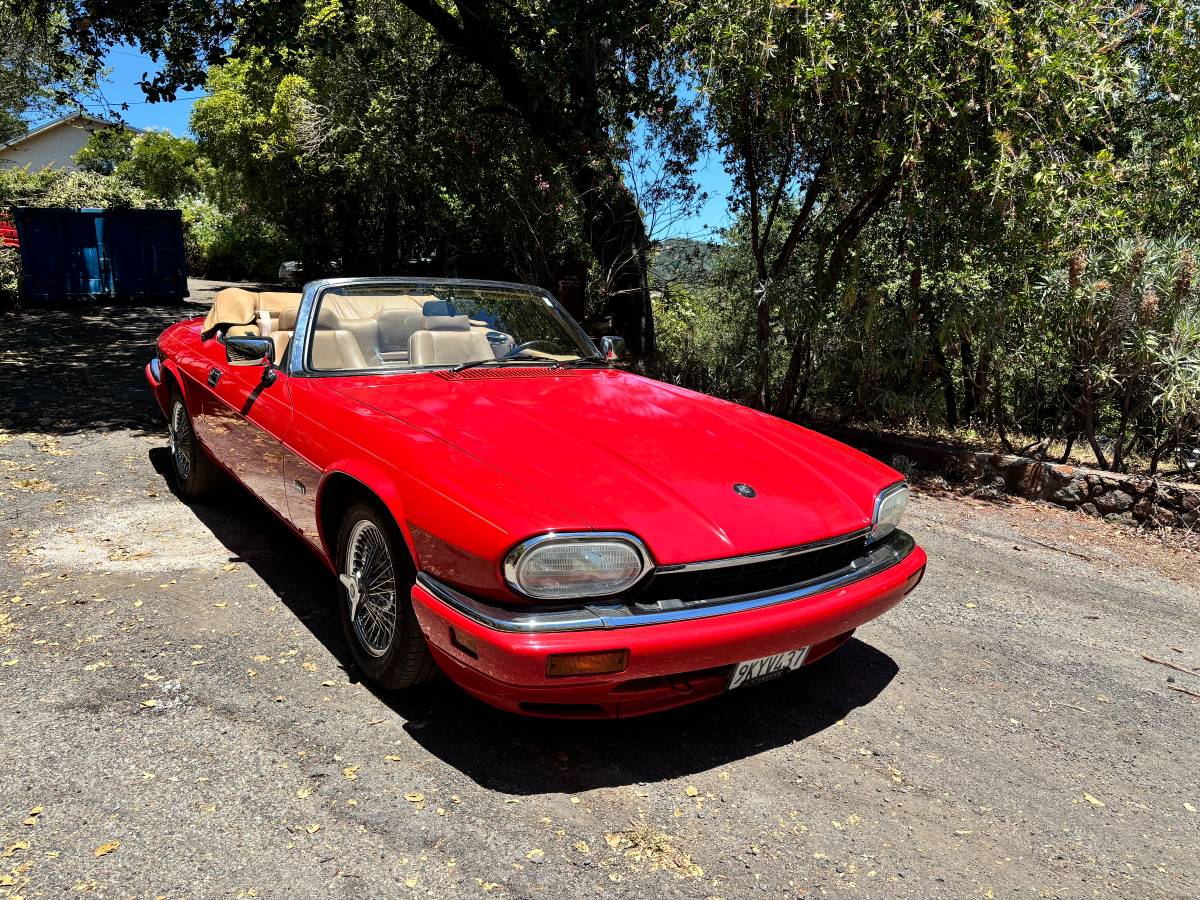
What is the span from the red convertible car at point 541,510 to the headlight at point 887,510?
1 cm

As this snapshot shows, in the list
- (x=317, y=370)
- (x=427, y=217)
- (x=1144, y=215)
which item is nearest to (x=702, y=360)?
(x=1144, y=215)

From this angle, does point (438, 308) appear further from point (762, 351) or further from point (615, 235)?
point (615, 235)

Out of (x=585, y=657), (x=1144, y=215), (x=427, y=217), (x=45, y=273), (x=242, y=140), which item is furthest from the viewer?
(x=242, y=140)

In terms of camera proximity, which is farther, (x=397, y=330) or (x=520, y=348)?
(x=520, y=348)

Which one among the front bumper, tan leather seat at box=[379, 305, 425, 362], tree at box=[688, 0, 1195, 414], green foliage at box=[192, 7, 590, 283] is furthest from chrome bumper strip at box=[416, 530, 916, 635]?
green foliage at box=[192, 7, 590, 283]

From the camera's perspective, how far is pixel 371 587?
10.1 feet

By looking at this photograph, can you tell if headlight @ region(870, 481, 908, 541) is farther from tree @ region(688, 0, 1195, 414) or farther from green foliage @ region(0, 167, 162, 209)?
green foliage @ region(0, 167, 162, 209)

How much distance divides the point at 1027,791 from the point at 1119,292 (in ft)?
15.1

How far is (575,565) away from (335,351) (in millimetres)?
1919

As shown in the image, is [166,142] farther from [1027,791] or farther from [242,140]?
[1027,791]

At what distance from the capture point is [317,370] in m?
3.72

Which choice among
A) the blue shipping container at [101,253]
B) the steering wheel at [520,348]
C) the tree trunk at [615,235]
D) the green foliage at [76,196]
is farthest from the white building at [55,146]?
the steering wheel at [520,348]

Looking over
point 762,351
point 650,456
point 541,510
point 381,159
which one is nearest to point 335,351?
point 650,456

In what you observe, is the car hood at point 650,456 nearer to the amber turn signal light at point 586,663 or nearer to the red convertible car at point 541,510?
the red convertible car at point 541,510
